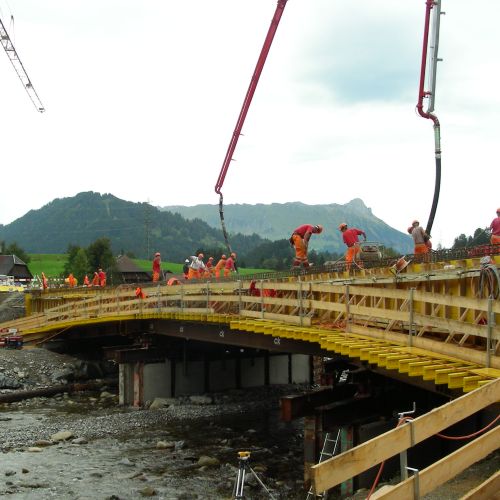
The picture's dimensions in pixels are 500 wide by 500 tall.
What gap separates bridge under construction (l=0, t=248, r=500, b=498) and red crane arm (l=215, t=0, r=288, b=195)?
9897 millimetres

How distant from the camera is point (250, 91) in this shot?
36188 mm

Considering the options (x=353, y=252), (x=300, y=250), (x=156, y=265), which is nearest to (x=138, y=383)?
(x=156, y=265)

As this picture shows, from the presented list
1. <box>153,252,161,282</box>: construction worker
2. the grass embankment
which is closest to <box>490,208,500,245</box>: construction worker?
<box>153,252,161,282</box>: construction worker

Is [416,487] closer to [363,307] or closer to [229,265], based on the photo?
[363,307]

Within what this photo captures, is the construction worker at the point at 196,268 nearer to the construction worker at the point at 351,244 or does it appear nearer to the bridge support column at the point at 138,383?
the bridge support column at the point at 138,383

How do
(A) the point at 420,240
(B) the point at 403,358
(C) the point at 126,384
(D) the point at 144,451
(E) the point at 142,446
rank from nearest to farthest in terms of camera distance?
(B) the point at 403,358 < (A) the point at 420,240 < (D) the point at 144,451 < (E) the point at 142,446 < (C) the point at 126,384

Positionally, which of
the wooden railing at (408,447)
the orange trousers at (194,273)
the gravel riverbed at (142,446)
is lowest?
the gravel riverbed at (142,446)

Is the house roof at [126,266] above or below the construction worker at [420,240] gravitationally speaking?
below

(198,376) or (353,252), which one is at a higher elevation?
(353,252)

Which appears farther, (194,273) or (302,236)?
(194,273)

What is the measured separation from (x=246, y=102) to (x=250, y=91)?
0.63 metres

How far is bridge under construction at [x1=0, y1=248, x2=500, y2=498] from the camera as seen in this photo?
6.82 meters

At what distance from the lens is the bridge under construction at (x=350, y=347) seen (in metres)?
6.82

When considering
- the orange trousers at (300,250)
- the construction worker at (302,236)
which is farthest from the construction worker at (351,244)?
the orange trousers at (300,250)
